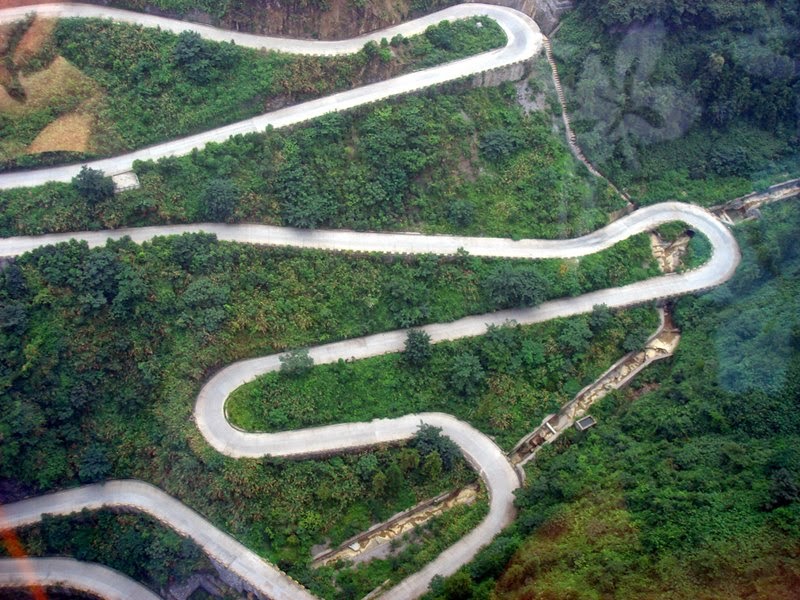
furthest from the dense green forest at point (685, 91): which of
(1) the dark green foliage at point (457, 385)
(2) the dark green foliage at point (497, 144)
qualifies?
(1) the dark green foliage at point (457, 385)

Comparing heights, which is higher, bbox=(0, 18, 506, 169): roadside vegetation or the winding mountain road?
bbox=(0, 18, 506, 169): roadside vegetation

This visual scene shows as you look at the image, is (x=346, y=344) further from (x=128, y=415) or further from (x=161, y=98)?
(x=161, y=98)

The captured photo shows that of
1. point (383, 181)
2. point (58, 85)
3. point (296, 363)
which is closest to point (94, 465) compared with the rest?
point (296, 363)

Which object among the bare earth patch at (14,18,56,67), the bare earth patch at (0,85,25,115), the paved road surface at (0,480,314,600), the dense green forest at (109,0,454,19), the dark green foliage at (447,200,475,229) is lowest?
the paved road surface at (0,480,314,600)

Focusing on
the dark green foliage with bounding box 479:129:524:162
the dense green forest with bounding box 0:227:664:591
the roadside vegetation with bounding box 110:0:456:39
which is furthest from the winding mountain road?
the dark green foliage with bounding box 479:129:524:162

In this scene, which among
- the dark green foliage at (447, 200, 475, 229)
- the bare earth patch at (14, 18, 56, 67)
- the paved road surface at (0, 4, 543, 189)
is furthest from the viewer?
the dark green foliage at (447, 200, 475, 229)

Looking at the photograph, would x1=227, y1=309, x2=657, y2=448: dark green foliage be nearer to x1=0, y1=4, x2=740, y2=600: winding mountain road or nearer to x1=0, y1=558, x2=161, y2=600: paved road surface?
x1=0, y1=4, x2=740, y2=600: winding mountain road
